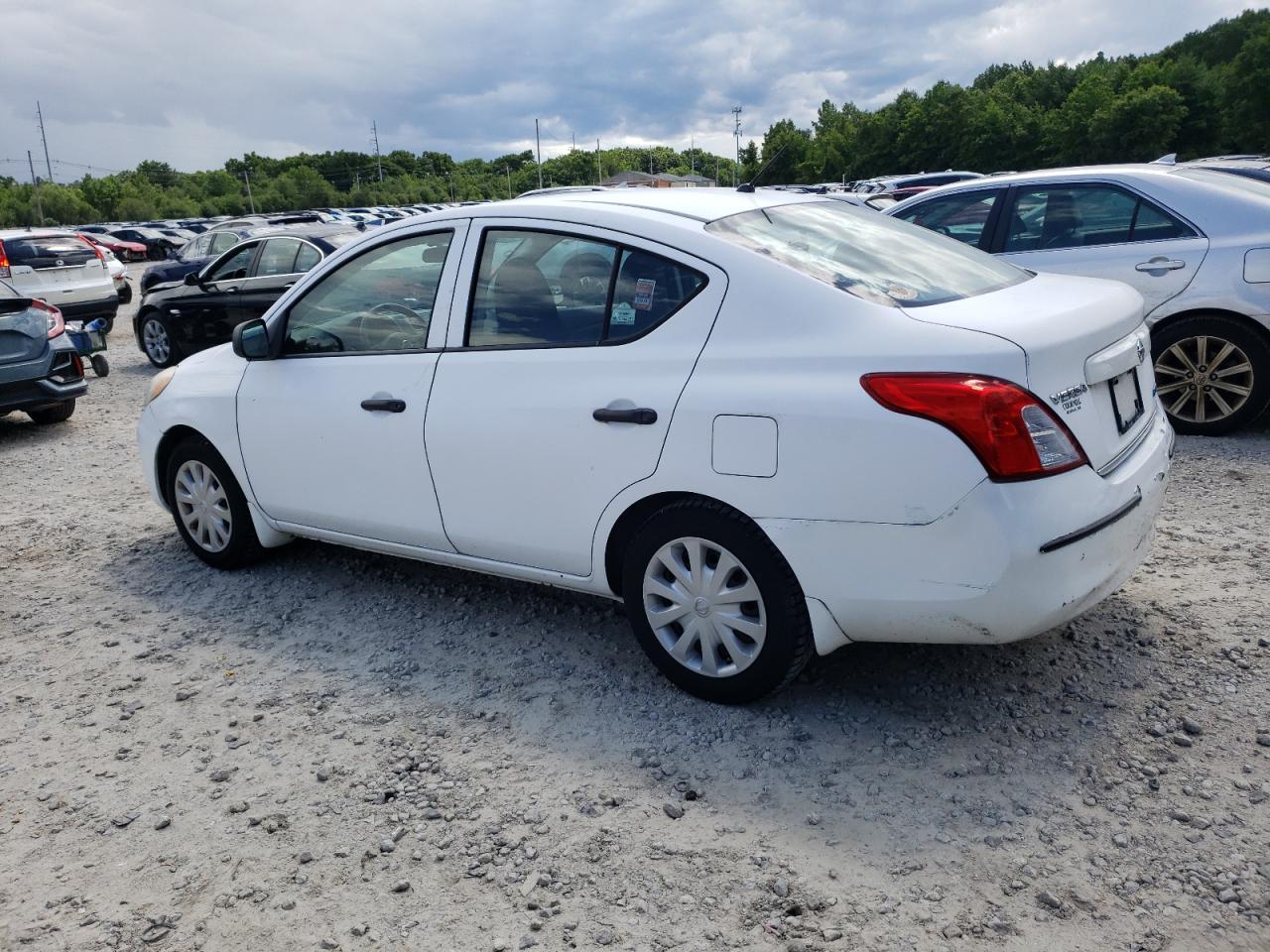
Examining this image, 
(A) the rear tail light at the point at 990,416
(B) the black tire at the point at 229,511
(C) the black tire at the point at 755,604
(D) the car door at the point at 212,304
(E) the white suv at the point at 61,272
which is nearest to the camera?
(A) the rear tail light at the point at 990,416

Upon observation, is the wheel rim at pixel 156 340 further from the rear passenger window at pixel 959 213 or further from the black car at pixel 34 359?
the rear passenger window at pixel 959 213

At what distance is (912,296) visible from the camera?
3242 mm

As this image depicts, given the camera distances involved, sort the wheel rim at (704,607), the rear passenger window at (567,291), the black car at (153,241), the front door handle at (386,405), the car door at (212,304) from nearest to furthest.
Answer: the wheel rim at (704,607)
the rear passenger window at (567,291)
the front door handle at (386,405)
the car door at (212,304)
the black car at (153,241)

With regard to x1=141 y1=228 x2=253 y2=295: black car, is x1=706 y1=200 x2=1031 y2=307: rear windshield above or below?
above

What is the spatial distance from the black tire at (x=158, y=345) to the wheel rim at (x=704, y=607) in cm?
1056

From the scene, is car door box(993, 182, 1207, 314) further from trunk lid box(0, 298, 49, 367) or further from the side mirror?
trunk lid box(0, 298, 49, 367)

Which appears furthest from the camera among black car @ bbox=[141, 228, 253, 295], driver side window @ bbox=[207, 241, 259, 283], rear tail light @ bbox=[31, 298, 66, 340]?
black car @ bbox=[141, 228, 253, 295]

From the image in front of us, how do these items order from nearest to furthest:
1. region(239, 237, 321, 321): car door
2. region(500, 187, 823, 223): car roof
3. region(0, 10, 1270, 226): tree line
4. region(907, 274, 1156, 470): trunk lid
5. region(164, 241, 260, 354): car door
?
region(907, 274, 1156, 470): trunk lid
region(500, 187, 823, 223): car roof
region(239, 237, 321, 321): car door
region(164, 241, 260, 354): car door
region(0, 10, 1270, 226): tree line

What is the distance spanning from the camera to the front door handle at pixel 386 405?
3992 millimetres

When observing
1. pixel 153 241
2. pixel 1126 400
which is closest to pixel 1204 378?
pixel 1126 400

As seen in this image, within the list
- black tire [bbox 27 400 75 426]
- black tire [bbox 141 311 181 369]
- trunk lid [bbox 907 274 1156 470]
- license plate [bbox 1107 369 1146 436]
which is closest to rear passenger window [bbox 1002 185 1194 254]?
trunk lid [bbox 907 274 1156 470]

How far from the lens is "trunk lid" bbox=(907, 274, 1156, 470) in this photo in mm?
2938

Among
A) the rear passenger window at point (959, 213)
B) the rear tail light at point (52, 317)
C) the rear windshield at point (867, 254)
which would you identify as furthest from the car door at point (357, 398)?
the rear tail light at point (52, 317)

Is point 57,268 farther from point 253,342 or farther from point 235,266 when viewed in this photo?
point 253,342
